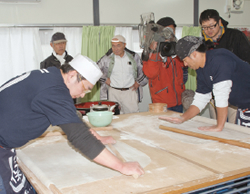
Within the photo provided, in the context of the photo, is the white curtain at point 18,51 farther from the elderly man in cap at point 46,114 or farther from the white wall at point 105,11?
the elderly man in cap at point 46,114

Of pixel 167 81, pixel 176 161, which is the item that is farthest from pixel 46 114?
pixel 167 81

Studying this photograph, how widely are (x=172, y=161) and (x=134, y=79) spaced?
2632mm

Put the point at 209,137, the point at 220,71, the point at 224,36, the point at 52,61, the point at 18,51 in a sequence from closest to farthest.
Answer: the point at 209,137 < the point at 220,71 < the point at 224,36 < the point at 52,61 < the point at 18,51

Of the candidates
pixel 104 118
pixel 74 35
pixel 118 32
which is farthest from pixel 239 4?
pixel 104 118

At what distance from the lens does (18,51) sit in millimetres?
3699

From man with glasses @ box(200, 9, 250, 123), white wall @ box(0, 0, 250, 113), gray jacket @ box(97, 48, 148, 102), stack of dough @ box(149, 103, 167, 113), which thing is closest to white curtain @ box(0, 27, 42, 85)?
white wall @ box(0, 0, 250, 113)

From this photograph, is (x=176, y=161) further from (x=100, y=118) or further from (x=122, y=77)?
(x=122, y=77)

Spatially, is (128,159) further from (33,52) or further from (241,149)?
(33,52)

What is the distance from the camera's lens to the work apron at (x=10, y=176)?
3.79ft

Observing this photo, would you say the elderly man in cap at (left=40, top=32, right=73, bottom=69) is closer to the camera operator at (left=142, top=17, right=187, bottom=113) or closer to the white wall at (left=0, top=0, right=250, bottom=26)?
the white wall at (left=0, top=0, right=250, bottom=26)

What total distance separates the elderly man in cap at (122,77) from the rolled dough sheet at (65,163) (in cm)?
218

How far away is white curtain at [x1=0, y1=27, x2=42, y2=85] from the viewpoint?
3.61m

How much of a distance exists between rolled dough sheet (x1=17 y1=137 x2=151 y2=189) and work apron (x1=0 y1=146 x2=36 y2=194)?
68mm

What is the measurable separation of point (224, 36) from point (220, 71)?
91cm
